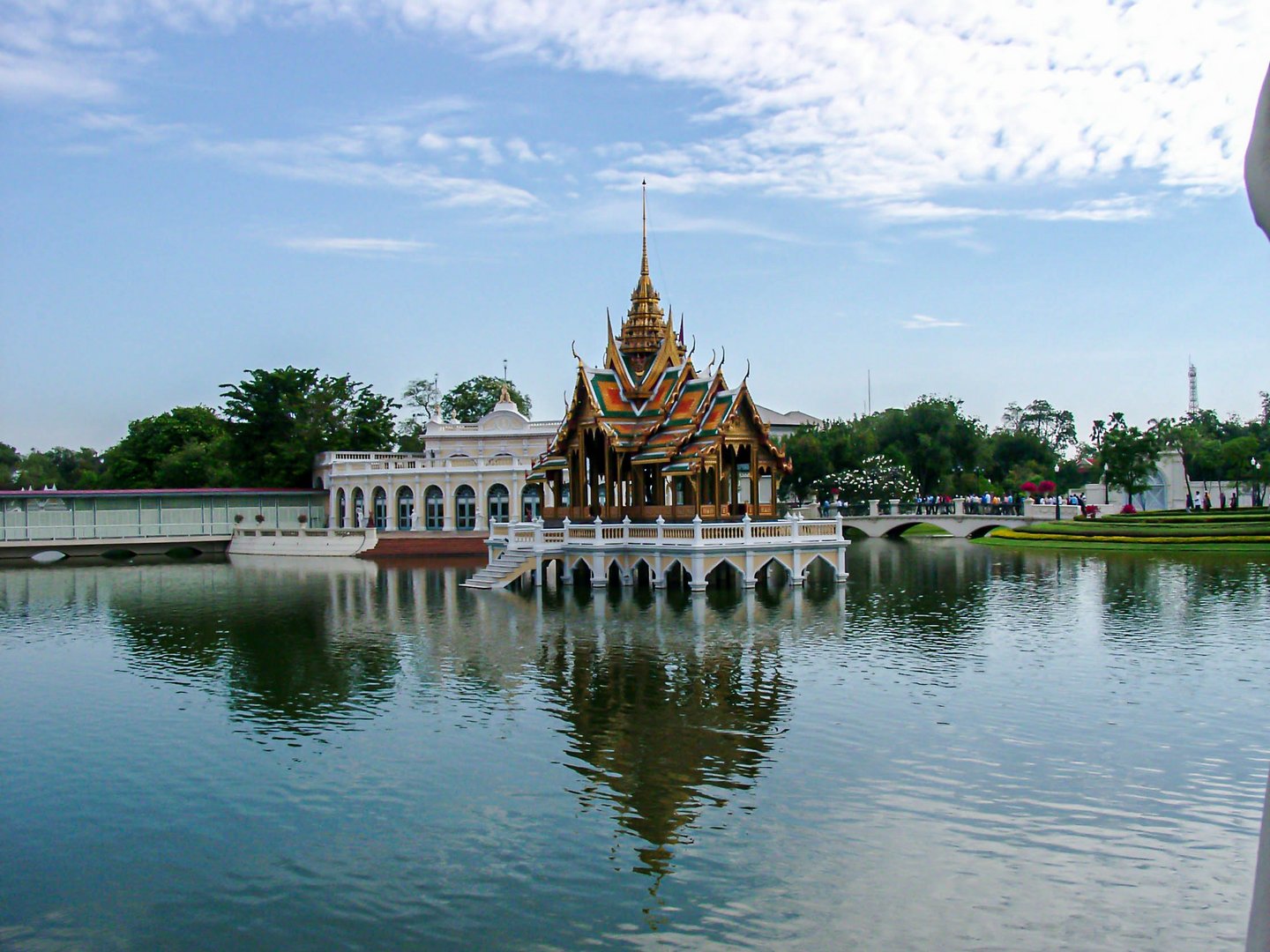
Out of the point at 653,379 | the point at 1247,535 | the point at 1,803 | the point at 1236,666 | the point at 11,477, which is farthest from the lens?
the point at 11,477

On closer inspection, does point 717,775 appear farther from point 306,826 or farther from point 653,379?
point 653,379

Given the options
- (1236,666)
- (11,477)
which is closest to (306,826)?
(1236,666)

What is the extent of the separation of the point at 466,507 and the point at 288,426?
622 inches

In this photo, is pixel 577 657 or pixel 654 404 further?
pixel 654 404

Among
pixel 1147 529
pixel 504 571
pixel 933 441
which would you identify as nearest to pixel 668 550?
pixel 504 571

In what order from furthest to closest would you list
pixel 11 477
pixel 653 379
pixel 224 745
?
1. pixel 11 477
2. pixel 653 379
3. pixel 224 745

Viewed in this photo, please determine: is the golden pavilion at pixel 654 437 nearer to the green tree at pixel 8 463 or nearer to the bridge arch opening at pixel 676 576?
the bridge arch opening at pixel 676 576

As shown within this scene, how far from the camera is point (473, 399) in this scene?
Answer: 8794 centimetres

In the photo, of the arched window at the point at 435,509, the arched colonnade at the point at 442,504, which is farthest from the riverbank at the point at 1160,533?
the arched window at the point at 435,509

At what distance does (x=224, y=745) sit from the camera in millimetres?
15016

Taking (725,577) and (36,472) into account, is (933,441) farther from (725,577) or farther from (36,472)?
(36,472)

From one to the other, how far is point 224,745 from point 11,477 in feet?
350

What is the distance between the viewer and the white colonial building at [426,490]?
58.4m

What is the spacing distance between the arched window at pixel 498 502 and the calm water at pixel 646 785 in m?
33.9
